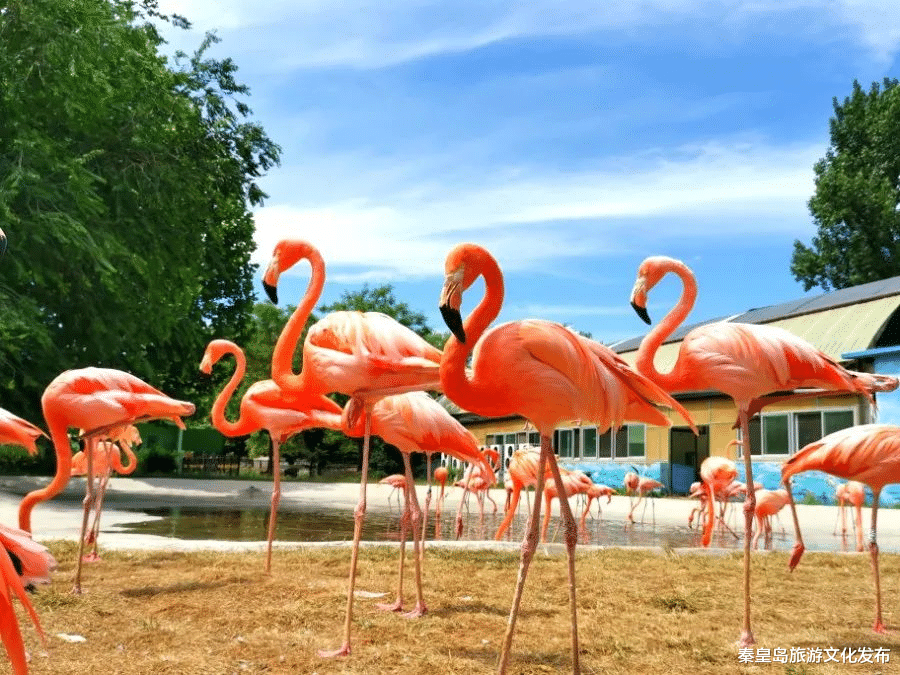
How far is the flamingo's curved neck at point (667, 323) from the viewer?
5.13 metres

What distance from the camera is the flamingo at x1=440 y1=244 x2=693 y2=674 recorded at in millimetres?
3393

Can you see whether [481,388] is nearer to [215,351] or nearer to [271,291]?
[271,291]

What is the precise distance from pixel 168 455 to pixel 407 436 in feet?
75.6

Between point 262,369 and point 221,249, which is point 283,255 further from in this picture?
point 262,369

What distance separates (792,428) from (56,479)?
54.3 feet

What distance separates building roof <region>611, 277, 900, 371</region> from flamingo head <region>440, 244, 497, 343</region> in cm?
1539

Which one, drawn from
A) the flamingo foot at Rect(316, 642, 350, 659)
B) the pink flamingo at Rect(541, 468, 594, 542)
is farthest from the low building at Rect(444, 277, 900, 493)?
the flamingo foot at Rect(316, 642, 350, 659)

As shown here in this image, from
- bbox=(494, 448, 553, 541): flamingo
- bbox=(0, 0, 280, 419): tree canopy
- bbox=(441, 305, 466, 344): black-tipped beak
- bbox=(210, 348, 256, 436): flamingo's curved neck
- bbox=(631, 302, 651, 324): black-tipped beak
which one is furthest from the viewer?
bbox=(0, 0, 280, 419): tree canopy

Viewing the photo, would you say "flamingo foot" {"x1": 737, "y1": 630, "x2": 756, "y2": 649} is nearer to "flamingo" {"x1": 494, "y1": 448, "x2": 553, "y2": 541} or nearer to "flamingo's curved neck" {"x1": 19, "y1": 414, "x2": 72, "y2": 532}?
"flamingo's curved neck" {"x1": 19, "y1": 414, "x2": 72, "y2": 532}

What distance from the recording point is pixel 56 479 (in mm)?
4883

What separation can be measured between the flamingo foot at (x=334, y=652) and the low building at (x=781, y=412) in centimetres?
1018

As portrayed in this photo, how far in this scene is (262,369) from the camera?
34188 mm

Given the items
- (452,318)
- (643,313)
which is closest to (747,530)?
(643,313)

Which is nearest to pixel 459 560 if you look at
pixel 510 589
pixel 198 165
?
pixel 510 589
